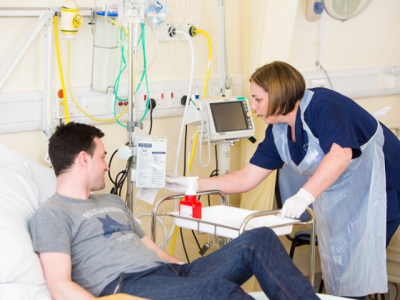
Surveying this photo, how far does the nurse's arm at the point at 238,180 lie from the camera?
2983 mm

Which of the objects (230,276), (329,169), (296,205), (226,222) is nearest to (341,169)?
(329,169)

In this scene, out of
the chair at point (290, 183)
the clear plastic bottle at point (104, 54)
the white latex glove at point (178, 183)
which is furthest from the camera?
the chair at point (290, 183)

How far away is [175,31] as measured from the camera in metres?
3.27

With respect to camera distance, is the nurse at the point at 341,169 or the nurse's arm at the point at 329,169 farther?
the nurse at the point at 341,169

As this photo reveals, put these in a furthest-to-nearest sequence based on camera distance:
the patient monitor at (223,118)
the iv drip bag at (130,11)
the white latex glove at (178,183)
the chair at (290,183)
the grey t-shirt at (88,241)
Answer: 1. the chair at (290,183)
2. the patient monitor at (223,118)
3. the white latex glove at (178,183)
4. the iv drip bag at (130,11)
5. the grey t-shirt at (88,241)

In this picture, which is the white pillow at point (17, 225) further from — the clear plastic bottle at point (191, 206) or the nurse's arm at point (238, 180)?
the nurse's arm at point (238, 180)

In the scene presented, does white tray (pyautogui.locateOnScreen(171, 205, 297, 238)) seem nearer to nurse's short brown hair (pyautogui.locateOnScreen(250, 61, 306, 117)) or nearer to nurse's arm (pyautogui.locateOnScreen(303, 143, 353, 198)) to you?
nurse's arm (pyautogui.locateOnScreen(303, 143, 353, 198))

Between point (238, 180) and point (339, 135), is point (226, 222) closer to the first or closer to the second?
point (238, 180)

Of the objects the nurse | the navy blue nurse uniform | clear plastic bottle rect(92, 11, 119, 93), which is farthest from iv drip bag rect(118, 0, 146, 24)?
the navy blue nurse uniform

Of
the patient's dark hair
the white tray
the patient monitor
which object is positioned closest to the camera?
the patient's dark hair

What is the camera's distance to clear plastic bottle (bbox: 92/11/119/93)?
2.98 m

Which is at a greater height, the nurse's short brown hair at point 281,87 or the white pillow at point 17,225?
the nurse's short brown hair at point 281,87

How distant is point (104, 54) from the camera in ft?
9.89

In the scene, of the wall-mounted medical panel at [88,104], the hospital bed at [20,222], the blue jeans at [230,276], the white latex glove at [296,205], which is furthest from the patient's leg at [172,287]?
the wall-mounted medical panel at [88,104]
